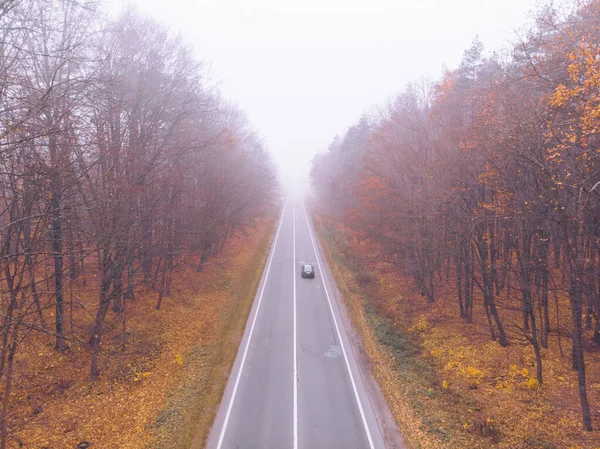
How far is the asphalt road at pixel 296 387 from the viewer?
1109cm

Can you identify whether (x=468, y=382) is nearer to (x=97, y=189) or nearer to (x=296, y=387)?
(x=296, y=387)

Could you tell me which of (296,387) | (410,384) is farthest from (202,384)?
(410,384)

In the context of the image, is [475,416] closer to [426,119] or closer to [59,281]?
[59,281]

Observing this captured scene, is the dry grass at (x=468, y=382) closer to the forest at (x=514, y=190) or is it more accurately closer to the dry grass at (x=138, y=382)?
the forest at (x=514, y=190)

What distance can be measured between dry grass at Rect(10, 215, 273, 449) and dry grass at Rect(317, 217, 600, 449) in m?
6.97

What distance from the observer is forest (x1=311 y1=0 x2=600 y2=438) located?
31.0 feet

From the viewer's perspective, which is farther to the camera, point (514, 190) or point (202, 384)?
point (202, 384)

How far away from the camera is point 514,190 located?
1239cm

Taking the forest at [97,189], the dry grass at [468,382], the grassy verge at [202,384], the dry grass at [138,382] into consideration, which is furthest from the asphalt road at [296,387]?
the forest at [97,189]

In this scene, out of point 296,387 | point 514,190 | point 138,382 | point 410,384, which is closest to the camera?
point 514,190

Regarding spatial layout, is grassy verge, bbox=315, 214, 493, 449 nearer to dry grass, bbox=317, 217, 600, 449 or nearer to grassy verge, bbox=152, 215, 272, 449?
dry grass, bbox=317, 217, 600, 449

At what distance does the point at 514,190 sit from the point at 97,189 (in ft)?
48.6

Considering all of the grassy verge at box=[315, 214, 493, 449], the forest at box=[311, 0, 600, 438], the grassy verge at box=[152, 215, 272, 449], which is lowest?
the grassy verge at box=[315, 214, 493, 449]

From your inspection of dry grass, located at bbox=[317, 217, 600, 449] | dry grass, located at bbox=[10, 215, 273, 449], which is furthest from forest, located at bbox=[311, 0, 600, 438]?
dry grass, located at bbox=[10, 215, 273, 449]
